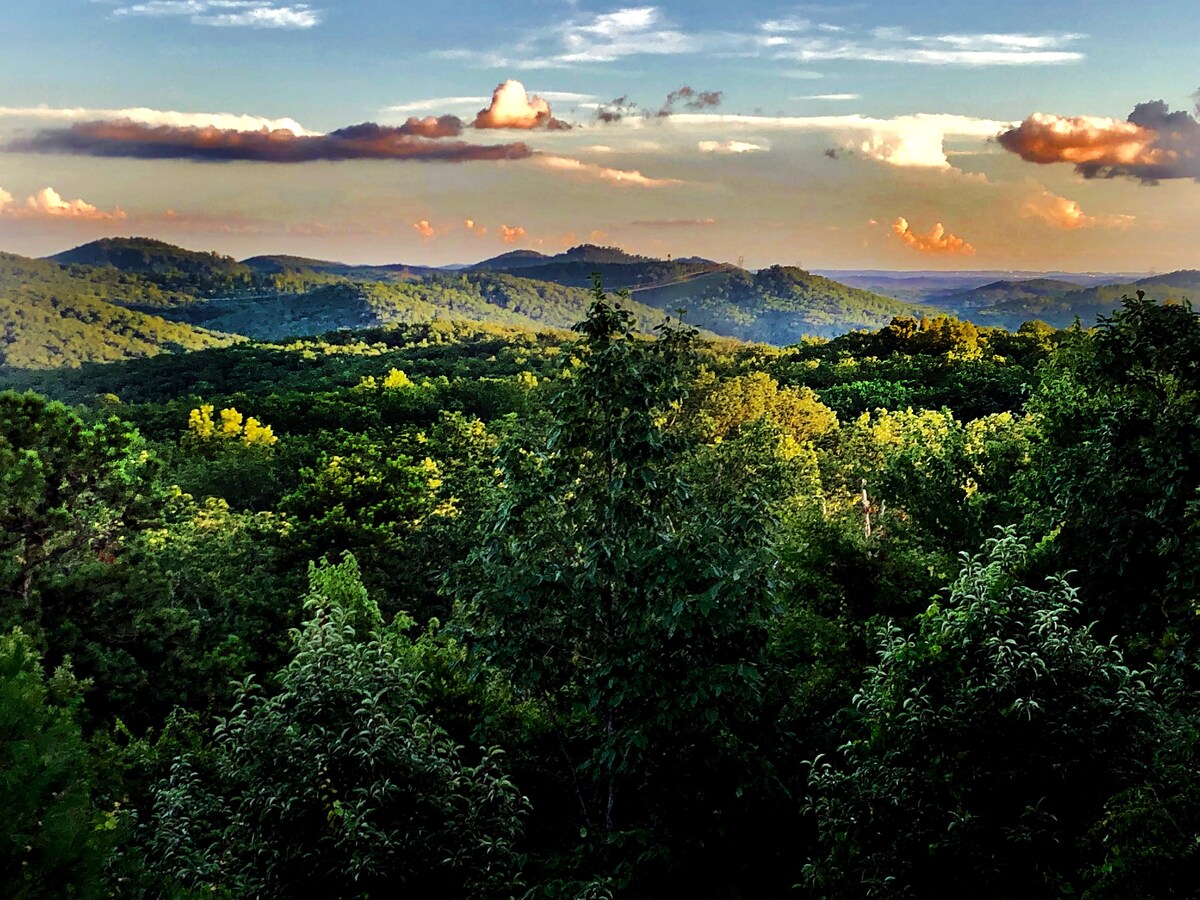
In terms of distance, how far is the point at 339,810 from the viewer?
23.1ft

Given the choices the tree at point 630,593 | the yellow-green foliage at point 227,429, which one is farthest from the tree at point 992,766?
the yellow-green foliage at point 227,429

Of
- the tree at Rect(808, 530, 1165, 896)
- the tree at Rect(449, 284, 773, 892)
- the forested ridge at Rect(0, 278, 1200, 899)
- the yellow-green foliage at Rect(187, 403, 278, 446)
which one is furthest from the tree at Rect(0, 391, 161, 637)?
the yellow-green foliage at Rect(187, 403, 278, 446)

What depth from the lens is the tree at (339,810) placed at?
24.3 feet

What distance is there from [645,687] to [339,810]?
286 cm

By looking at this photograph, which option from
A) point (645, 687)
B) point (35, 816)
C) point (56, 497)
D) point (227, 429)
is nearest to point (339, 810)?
point (35, 816)

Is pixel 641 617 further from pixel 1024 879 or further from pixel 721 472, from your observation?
pixel 721 472

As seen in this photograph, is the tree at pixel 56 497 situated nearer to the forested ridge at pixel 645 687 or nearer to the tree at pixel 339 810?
the forested ridge at pixel 645 687

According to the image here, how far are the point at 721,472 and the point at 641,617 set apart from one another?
61.2 feet

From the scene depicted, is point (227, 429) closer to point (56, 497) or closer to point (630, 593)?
point (56, 497)

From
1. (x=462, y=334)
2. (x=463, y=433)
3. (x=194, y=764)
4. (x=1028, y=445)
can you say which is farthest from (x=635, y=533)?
(x=462, y=334)

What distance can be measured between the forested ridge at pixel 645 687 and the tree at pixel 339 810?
3cm

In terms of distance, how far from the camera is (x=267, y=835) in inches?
305

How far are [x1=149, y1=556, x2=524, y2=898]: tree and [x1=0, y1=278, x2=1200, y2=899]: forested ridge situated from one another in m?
0.03

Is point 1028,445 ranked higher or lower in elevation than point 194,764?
higher
